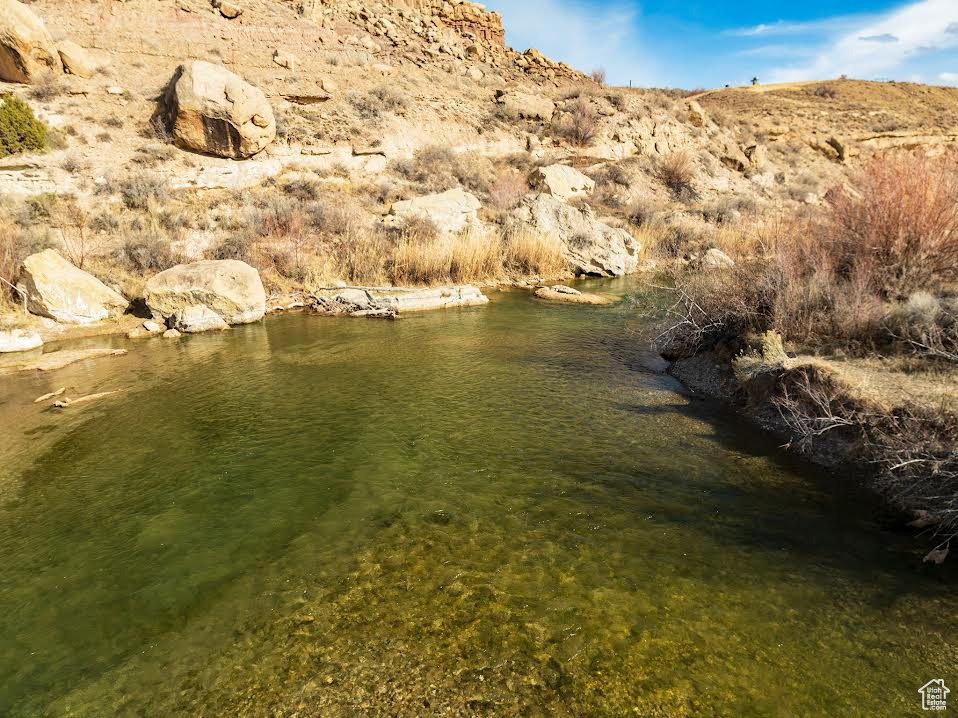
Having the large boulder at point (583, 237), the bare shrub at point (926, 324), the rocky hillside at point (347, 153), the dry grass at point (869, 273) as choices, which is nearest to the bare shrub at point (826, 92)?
the rocky hillside at point (347, 153)

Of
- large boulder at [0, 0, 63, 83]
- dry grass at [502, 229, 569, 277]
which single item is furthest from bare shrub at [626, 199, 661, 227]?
large boulder at [0, 0, 63, 83]

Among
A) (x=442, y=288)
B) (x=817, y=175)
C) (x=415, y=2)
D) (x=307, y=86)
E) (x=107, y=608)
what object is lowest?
(x=107, y=608)

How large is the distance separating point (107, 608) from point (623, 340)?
7.25 meters

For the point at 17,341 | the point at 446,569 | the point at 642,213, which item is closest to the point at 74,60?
the point at 17,341

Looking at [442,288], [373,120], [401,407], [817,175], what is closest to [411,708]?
[401,407]

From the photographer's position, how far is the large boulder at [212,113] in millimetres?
16562

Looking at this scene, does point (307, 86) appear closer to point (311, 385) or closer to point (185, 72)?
point (185, 72)

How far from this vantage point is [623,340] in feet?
27.6

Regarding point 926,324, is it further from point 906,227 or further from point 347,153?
point 347,153

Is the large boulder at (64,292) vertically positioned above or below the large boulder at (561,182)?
below

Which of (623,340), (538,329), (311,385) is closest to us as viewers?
(311,385)

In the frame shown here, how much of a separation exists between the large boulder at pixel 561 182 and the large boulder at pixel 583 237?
4.41 m

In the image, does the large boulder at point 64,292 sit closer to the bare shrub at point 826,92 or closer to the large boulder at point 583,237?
the large boulder at point 583,237

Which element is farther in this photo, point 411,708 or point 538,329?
point 538,329
